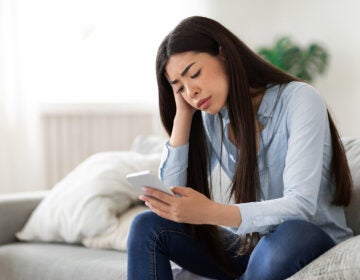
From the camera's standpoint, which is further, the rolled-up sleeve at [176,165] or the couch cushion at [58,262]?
the couch cushion at [58,262]

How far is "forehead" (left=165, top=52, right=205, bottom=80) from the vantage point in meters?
1.48

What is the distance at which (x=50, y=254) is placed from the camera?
6.64ft

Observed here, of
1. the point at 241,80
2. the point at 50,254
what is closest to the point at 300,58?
Answer: the point at 50,254

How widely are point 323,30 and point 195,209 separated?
116 inches

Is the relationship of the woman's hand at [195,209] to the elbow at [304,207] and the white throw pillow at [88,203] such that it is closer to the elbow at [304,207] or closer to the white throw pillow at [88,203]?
the elbow at [304,207]

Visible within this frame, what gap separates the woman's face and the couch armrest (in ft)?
3.29

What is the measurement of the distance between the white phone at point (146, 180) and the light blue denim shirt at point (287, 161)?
168 millimetres

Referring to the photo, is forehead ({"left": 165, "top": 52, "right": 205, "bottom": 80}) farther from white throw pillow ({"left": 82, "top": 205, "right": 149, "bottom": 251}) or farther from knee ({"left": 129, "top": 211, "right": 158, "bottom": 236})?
white throw pillow ({"left": 82, "top": 205, "right": 149, "bottom": 251})

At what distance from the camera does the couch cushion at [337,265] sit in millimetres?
1127

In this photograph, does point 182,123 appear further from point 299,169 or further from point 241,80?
point 299,169

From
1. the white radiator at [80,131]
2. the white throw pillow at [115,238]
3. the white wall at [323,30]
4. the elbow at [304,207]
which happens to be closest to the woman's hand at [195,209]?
the elbow at [304,207]

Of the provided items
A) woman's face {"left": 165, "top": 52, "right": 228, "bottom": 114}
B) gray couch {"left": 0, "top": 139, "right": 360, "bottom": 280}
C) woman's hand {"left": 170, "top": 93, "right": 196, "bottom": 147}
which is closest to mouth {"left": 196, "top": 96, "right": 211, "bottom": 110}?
woman's face {"left": 165, "top": 52, "right": 228, "bottom": 114}

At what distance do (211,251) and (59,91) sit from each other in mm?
2201

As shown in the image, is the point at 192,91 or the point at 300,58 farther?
the point at 300,58
